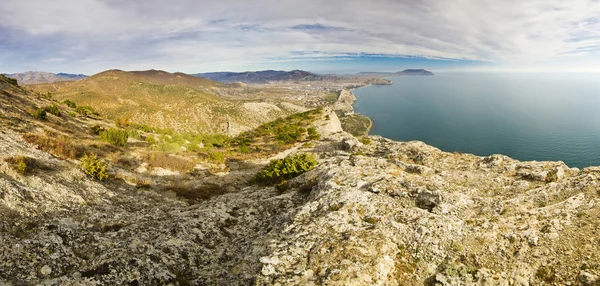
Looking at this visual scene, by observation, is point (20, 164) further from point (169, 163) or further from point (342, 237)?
point (342, 237)

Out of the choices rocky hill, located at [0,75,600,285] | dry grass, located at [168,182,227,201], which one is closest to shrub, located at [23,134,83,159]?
rocky hill, located at [0,75,600,285]

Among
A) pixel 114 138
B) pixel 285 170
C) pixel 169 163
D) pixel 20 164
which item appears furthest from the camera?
pixel 114 138

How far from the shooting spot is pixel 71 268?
918 cm

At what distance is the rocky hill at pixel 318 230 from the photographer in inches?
348

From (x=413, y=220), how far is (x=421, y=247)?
1645 mm

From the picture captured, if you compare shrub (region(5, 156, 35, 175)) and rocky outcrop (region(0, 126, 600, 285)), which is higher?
shrub (region(5, 156, 35, 175))

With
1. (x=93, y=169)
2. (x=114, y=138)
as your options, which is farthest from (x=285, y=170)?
(x=114, y=138)

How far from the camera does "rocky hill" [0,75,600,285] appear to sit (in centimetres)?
885

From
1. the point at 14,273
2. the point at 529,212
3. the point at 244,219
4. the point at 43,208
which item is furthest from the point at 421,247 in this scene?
the point at 43,208

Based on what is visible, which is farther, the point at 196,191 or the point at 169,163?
the point at 169,163

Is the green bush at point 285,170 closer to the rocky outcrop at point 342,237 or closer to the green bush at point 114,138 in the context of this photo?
the rocky outcrop at point 342,237

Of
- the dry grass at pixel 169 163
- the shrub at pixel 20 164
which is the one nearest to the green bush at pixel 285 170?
the dry grass at pixel 169 163

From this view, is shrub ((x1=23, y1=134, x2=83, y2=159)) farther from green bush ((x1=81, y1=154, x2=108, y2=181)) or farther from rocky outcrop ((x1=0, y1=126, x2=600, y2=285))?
rocky outcrop ((x1=0, y1=126, x2=600, y2=285))

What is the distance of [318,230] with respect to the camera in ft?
36.3
